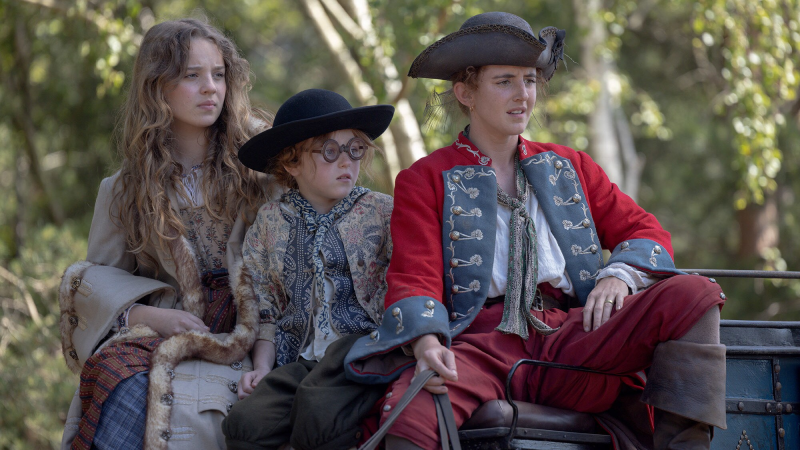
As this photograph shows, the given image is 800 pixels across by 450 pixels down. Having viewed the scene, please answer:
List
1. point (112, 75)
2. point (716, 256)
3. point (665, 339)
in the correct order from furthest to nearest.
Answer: point (716, 256), point (112, 75), point (665, 339)

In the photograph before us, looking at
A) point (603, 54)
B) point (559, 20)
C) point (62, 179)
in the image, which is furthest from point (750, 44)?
point (62, 179)

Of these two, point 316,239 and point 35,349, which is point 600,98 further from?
point 316,239

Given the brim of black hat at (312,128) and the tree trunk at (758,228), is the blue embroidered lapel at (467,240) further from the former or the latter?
the tree trunk at (758,228)

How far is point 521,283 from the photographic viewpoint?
114 inches

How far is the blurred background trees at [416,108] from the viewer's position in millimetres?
6414

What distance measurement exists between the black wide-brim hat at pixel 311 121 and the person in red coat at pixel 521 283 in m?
0.28

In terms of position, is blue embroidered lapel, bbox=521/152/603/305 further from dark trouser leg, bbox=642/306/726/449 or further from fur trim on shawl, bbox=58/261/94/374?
fur trim on shawl, bbox=58/261/94/374

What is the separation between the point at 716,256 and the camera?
13.0 metres

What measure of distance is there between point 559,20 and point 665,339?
8.65 metres

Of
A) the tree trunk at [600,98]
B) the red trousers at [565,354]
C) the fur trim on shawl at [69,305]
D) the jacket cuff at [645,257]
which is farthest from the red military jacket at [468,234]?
the tree trunk at [600,98]

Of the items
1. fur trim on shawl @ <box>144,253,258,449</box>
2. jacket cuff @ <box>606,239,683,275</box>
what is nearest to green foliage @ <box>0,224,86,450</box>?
fur trim on shawl @ <box>144,253,258,449</box>

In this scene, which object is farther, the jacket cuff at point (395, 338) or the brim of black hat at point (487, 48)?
the brim of black hat at point (487, 48)

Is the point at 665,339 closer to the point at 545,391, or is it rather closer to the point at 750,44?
the point at 545,391

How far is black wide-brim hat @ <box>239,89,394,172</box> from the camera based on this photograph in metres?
3.14
